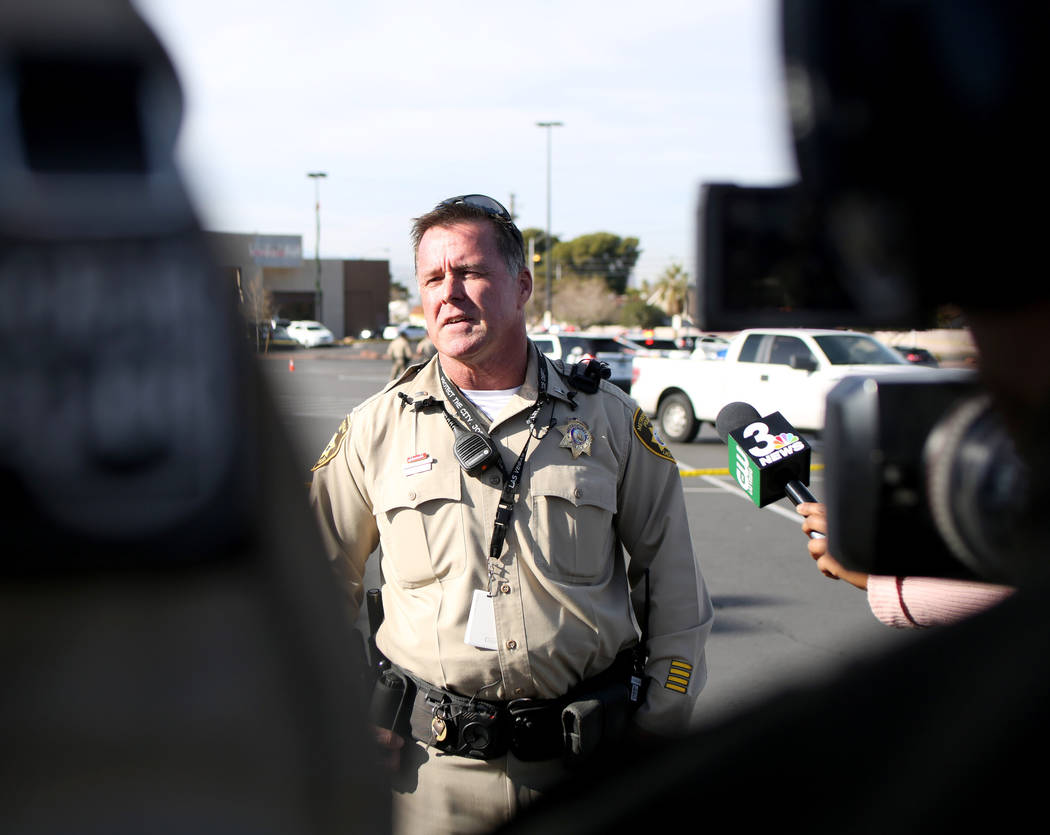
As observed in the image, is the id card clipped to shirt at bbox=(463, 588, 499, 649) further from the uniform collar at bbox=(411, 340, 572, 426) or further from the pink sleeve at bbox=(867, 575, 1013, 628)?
the pink sleeve at bbox=(867, 575, 1013, 628)

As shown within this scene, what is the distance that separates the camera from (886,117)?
539mm

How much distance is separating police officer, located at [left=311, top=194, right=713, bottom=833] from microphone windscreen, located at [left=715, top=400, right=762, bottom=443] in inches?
10.7

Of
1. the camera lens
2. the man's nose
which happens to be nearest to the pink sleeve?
the camera lens

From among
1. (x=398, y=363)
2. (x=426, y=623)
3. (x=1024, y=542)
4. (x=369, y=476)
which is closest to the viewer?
(x=1024, y=542)

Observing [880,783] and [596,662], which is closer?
[880,783]

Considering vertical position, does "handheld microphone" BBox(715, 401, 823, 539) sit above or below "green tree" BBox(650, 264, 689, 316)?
below

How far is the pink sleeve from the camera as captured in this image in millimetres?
613

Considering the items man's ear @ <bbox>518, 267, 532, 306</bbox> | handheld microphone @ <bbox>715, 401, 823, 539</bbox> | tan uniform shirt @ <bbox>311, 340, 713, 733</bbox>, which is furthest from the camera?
Answer: man's ear @ <bbox>518, 267, 532, 306</bbox>

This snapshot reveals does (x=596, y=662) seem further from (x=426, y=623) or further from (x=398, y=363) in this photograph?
(x=398, y=363)

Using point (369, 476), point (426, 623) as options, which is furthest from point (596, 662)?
point (369, 476)

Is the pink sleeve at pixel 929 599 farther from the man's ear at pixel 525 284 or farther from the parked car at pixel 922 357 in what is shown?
the man's ear at pixel 525 284

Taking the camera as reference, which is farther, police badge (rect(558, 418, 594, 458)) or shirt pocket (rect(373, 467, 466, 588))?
police badge (rect(558, 418, 594, 458))

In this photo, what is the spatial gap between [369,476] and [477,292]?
58 centimetres

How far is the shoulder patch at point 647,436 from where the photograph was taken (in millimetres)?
2690
